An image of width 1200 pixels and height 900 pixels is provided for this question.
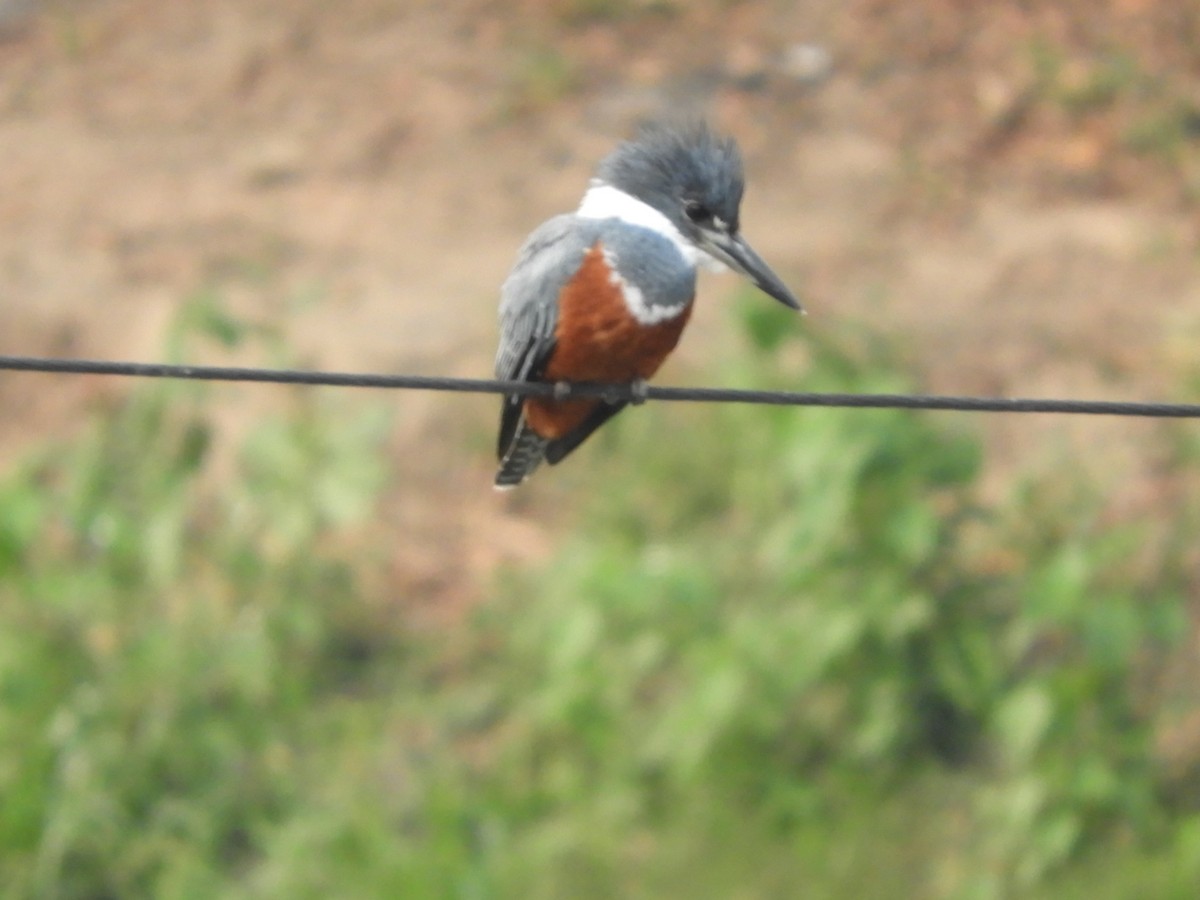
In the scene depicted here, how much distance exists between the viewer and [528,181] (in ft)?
23.9

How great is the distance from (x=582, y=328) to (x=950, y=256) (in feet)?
11.7

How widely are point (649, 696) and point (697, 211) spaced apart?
2.08 m

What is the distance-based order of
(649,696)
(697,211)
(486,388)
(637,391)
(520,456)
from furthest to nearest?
(649,696) → (520,456) → (697,211) → (637,391) → (486,388)

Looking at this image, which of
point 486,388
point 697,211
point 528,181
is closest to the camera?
point 486,388

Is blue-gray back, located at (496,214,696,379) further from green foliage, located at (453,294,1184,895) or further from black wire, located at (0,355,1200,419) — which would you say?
green foliage, located at (453,294,1184,895)

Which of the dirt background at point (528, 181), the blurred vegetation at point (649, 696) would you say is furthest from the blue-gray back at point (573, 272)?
the dirt background at point (528, 181)

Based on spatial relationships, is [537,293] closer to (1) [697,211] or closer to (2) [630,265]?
(2) [630,265]

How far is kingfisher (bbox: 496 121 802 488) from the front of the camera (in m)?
3.56

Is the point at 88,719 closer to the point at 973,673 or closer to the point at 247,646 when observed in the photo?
the point at 247,646

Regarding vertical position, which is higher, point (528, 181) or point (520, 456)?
point (528, 181)

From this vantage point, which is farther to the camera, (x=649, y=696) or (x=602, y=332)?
(x=649, y=696)

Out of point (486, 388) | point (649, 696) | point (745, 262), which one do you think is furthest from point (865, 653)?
point (486, 388)

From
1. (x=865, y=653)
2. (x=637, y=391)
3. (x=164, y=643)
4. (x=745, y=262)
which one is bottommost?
(x=164, y=643)

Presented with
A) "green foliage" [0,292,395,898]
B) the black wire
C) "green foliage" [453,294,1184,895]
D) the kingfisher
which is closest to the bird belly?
the kingfisher
